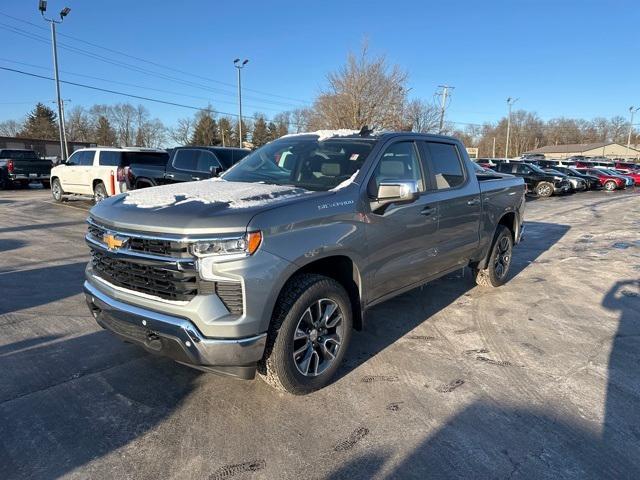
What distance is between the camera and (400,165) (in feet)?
13.6

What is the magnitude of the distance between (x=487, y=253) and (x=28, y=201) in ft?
53.6

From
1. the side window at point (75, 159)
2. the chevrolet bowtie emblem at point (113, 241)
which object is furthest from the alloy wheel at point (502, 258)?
the side window at point (75, 159)

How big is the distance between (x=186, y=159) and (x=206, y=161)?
0.62 metres

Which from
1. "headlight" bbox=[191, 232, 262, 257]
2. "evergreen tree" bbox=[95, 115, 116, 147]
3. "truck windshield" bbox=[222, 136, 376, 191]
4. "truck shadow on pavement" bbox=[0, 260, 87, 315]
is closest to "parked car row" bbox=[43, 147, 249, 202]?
"truck shadow on pavement" bbox=[0, 260, 87, 315]

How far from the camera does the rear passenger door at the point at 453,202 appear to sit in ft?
14.8

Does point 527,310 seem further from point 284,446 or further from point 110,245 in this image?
point 110,245

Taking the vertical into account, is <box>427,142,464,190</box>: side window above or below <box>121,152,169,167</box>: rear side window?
below

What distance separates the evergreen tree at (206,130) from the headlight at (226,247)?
85.5 metres

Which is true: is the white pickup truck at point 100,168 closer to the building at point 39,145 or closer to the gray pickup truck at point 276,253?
the gray pickup truck at point 276,253

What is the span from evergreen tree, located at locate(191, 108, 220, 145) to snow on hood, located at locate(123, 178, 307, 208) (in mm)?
84472

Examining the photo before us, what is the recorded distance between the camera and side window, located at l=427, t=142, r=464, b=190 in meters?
4.58

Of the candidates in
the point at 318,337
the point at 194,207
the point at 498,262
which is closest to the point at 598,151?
the point at 498,262

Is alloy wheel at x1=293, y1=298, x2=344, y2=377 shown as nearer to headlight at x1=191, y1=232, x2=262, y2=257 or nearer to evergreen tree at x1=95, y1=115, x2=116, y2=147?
headlight at x1=191, y1=232, x2=262, y2=257

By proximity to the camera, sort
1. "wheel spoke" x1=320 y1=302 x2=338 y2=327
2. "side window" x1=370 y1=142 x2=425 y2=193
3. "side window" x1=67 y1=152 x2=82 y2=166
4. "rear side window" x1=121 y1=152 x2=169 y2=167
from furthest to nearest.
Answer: "side window" x1=67 y1=152 x2=82 y2=166
"rear side window" x1=121 y1=152 x2=169 y2=167
"side window" x1=370 y1=142 x2=425 y2=193
"wheel spoke" x1=320 y1=302 x2=338 y2=327
